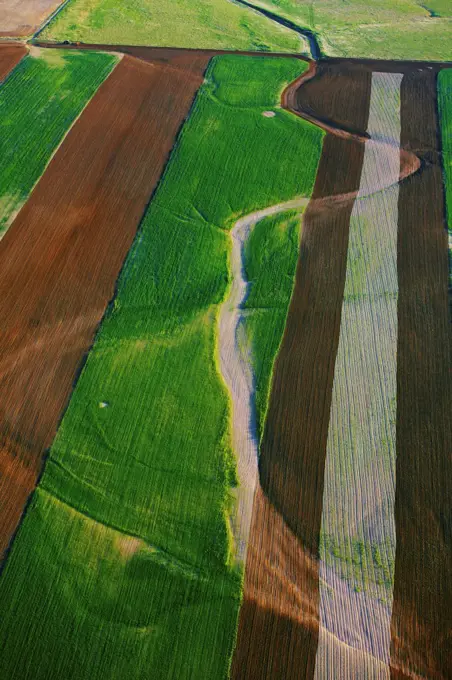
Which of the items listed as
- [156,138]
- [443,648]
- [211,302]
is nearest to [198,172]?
[156,138]

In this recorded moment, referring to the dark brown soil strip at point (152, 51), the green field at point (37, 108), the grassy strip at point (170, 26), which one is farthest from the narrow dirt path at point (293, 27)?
the green field at point (37, 108)

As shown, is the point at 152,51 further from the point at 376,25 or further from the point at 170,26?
the point at 376,25

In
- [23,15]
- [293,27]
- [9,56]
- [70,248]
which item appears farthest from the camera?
[293,27]

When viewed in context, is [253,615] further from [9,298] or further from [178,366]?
[9,298]

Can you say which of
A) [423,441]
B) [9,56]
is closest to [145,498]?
[423,441]

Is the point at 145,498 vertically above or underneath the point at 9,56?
underneath

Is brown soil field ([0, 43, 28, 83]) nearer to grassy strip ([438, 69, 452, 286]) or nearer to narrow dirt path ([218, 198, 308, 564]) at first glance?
narrow dirt path ([218, 198, 308, 564])

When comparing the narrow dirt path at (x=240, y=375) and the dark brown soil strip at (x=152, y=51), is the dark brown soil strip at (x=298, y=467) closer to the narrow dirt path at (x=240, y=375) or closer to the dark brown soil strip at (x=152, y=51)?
the narrow dirt path at (x=240, y=375)

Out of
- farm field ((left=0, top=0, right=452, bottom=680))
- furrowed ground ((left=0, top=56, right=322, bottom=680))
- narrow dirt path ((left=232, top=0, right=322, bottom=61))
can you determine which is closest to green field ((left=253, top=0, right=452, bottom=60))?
narrow dirt path ((left=232, top=0, right=322, bottom=61))
